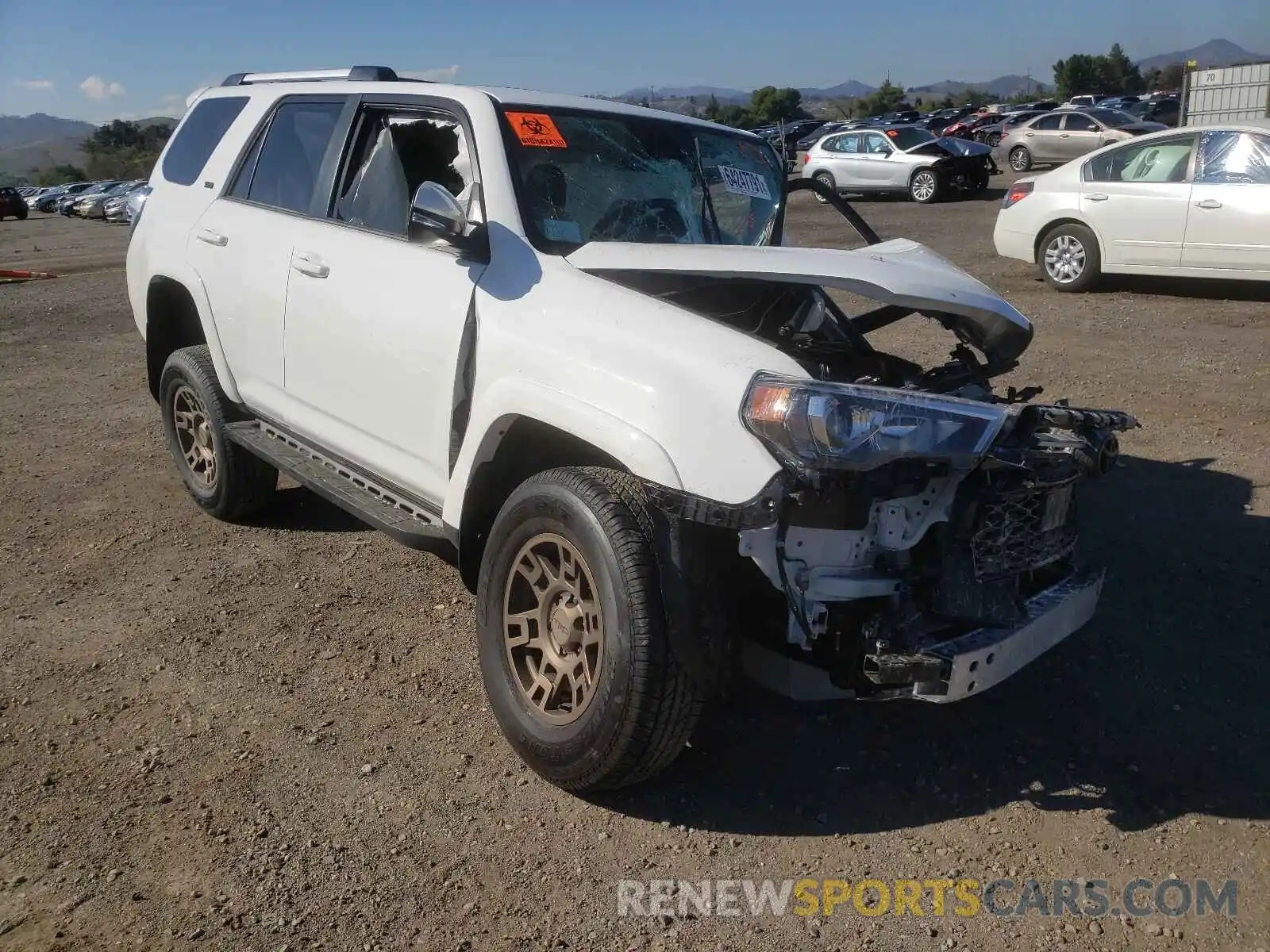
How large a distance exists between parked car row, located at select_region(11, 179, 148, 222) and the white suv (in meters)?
35.3

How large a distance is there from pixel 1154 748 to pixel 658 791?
163 centimetres

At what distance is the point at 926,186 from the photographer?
23.2m

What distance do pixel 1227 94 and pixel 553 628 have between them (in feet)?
70.2

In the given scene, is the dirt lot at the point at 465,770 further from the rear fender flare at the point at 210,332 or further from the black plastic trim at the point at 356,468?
the rear fender flare at the point at 210,332

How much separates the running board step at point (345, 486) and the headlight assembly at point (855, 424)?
144 cm

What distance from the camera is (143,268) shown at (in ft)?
18.4

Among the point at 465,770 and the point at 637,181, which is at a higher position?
the point at 637,181

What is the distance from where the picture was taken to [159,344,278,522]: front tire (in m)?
5.21

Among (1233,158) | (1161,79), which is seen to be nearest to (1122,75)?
(1161,79)

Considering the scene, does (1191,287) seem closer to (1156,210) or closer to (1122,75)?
(1156,210)

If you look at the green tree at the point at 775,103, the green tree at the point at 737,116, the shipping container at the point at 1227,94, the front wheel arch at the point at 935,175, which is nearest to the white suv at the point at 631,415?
the shipping container at the point at 1227,94

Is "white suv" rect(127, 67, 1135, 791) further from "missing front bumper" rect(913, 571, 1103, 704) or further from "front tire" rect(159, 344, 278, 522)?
"front tire" rect(159, 344, 278, 522)

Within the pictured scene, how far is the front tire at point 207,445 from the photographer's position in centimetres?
521

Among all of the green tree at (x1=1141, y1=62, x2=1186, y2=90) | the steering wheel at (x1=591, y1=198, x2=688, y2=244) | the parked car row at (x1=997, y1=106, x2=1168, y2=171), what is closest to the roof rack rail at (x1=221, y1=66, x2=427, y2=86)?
the steering wheel at (x1=591, y1=198, x2=688, y2=244)
